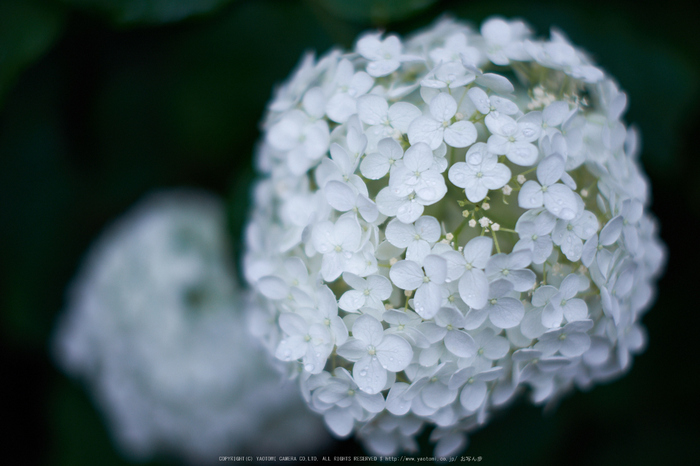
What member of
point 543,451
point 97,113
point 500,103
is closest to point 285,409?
point 543,451

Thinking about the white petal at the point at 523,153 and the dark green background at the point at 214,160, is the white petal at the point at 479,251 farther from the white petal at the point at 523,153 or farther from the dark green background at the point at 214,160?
the dark green background at the point at 214,160

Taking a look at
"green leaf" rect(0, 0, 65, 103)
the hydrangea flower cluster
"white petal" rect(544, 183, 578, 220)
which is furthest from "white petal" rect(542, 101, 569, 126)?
"green leaf" rect(0, 0, 65, 103)

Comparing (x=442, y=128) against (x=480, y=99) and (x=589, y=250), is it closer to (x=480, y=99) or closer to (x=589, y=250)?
(x=480, y=99)

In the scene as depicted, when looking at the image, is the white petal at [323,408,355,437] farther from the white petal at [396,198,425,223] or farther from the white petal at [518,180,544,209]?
the white petal at [518,180,544,209]


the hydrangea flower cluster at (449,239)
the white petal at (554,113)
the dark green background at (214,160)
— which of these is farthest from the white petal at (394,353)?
the dark green background at (214,160)

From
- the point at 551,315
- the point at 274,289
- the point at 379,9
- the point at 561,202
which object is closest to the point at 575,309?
the point at 551,315

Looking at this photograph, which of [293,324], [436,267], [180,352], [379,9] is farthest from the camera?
[180,352]

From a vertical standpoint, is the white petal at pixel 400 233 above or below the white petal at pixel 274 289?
above
